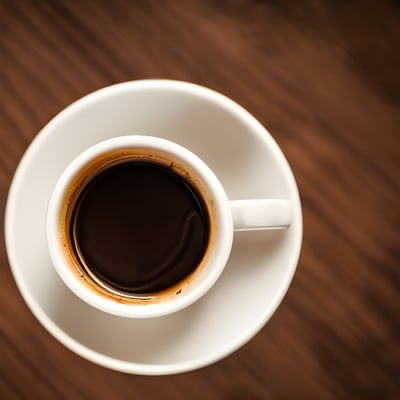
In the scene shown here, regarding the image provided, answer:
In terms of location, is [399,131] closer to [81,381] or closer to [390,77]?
[390,77]

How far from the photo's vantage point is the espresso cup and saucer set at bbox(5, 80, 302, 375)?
58 centimetres

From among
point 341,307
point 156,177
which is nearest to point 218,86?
point 156,177

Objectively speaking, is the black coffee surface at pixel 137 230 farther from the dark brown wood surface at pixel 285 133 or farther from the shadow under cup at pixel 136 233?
the dark brown wood surface at pixel 285 133

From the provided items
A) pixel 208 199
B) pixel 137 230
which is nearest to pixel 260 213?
pixel 208 199

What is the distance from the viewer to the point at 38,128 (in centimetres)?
73

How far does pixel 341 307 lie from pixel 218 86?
1.02 ft

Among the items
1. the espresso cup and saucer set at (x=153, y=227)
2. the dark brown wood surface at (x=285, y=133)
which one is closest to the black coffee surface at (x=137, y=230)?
the espresso cup and saucer set at (x=153, y=227)

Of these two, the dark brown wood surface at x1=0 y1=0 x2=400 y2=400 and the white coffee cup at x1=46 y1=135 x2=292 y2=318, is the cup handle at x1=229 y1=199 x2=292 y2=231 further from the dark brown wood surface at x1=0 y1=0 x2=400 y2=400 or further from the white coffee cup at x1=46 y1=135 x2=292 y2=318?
the dark brown wood surface at x1=0 y1=0 x2=400 y2=400

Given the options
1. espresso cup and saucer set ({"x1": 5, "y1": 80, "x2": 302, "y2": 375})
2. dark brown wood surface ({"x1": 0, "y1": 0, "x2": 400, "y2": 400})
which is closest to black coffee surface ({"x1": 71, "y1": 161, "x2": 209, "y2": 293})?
espresso cup and saucer set ({"x1": 5, "y1": 80, "x2": 302, "y2": 375})

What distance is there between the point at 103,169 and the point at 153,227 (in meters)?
0.09

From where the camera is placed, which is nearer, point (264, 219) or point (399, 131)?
point (264, 219)

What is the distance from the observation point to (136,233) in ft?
2.26

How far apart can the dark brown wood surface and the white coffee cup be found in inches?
6.5

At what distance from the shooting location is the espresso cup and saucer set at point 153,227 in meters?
0.58
